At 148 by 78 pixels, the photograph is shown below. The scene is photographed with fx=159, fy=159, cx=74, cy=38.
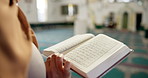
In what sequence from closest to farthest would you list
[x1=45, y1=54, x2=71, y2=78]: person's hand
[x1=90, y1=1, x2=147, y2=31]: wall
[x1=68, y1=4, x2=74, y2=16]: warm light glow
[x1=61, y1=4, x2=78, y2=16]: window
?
1. [x1=45, y1=54, x2=71, y2=78]: person's hand
2. [x1=90, y1=1, x2=147, y2=31]: wall
3. [x1=61, y1=4, x2=78, y2=16]: window
4. [x1=68, y1=4, x2=74, y2=16]: warm light glow

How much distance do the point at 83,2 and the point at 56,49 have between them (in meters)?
4.45

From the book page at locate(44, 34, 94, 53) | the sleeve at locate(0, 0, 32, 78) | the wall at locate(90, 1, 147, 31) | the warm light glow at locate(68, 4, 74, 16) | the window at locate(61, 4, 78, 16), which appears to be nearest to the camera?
the sleeve at locate(0, 0, 32, 78)

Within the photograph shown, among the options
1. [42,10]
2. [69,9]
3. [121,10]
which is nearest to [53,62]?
[42,10]

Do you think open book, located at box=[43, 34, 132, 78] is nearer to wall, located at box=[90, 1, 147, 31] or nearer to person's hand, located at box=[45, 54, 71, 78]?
person's hand, located at box=[45, 54, 71, 78]

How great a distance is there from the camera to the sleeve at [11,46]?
1.31 feet

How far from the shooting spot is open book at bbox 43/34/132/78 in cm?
68

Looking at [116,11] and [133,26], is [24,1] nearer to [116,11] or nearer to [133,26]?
[116,11]

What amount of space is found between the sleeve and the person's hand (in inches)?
8.6

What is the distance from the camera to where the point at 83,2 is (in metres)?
5.07

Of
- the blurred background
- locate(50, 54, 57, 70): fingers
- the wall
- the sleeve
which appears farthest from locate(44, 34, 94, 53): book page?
the wall

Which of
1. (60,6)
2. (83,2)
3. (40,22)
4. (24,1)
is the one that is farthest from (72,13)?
(83,2)

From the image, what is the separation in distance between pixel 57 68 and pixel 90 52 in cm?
18

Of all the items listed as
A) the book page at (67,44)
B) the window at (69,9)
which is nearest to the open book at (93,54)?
the book page at (67,44)

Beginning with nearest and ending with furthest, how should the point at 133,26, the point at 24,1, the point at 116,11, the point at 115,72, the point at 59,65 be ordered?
the point at 59,65, the point at 115,72, the point at 24,1, the point at 133,26, the point at 116,11
